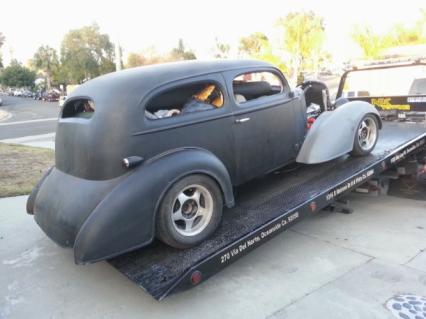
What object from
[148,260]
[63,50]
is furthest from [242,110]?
[63,50]

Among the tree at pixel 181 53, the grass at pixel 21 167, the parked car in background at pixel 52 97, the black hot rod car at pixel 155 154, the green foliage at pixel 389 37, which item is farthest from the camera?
the tree at pixel 181 53

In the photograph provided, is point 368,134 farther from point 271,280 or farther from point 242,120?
point 271,280

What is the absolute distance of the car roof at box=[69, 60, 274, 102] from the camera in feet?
11.7

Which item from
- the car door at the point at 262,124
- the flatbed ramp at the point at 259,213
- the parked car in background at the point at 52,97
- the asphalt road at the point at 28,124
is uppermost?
the car door at the point at 262,124

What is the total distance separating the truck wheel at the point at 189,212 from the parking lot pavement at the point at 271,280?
50cm

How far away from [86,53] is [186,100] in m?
59.2

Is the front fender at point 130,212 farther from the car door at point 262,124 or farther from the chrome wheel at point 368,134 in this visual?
the chrome wheel at point 368,134

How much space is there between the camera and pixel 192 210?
3719 millimetres

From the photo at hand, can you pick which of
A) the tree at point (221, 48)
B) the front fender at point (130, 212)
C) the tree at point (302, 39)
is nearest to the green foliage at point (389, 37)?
the tree at point (302, 39)

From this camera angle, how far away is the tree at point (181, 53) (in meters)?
59.5

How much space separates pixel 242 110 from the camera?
4156 mm

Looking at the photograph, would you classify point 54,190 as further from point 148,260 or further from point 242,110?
point 242,110

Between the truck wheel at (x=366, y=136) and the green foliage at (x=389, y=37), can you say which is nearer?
the truck wheel at (x=366, y=136)

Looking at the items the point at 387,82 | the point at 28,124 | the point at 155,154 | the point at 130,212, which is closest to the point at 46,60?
the point at 28,124
